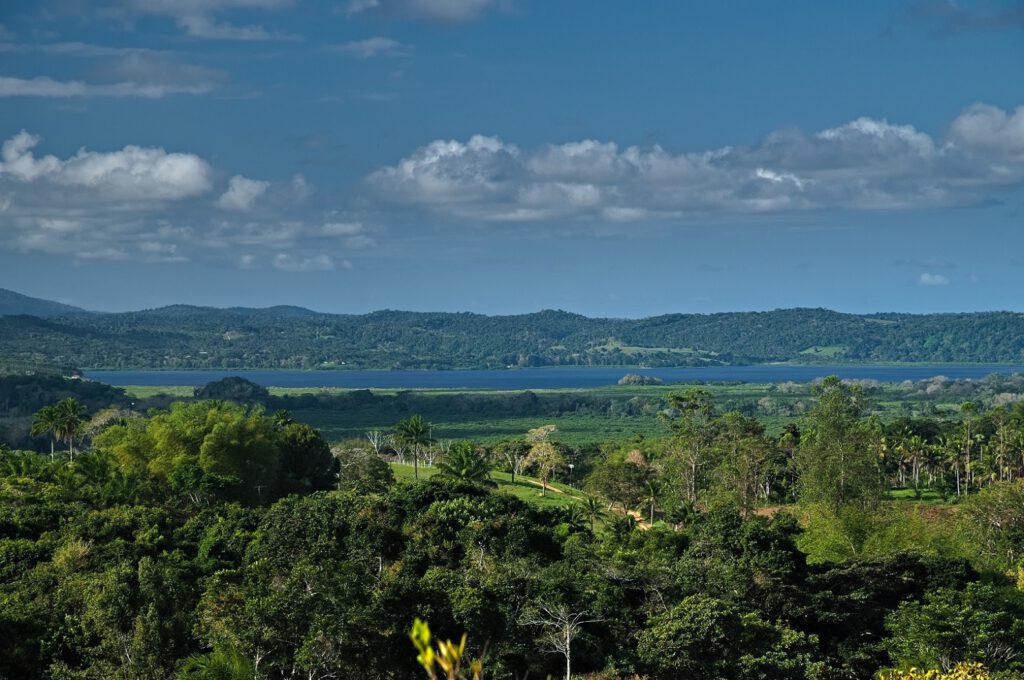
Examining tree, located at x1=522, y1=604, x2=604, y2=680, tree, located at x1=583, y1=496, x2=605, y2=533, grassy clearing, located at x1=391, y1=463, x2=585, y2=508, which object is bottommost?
grassy clearing, located at x1=391, y1=463, x2=585, y2=508

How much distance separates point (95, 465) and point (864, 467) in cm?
4580

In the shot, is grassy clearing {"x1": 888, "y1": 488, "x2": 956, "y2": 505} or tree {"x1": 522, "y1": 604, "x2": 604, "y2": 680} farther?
grassy clearing {"x1": 888, "y1": 488, "x2": 956, "y2": 505}

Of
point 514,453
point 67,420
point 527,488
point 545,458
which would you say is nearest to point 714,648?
point 527,488

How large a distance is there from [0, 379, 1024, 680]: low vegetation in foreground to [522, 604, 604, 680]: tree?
20 centimetres

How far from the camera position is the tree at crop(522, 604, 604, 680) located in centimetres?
3953

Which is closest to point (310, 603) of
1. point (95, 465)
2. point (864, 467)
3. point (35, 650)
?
point (35, 650)

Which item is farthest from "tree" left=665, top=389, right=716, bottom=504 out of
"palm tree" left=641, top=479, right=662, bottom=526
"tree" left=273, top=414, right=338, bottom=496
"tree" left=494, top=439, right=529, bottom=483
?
"tree" left=273, top=414, right=338, bottom=496

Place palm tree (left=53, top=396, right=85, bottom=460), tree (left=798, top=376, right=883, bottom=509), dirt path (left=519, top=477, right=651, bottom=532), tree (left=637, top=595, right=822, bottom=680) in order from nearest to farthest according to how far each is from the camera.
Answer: tree (left=637, top=595, right=822, bottom=680) → tree (left=798, top=376, right=883, bottom=509) → dirt path (left=519, top=477, right=651, bottom=532) → palm tree (left=53, top=396, right=85, bottom=460)

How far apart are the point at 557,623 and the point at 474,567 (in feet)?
33.8

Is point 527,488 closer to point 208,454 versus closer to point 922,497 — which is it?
point 208,454

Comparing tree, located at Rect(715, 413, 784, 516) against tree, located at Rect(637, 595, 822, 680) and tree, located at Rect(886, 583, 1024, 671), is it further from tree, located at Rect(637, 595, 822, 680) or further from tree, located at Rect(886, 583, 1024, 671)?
tree, located at Rect(637, 595, 822, 680)

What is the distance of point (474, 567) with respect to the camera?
50344mm

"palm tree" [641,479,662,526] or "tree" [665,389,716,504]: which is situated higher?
"tree" [665,389,716,504]

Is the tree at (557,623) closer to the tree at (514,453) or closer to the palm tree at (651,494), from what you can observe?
the palm tree at (651,494)
